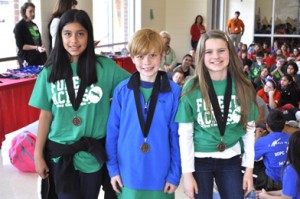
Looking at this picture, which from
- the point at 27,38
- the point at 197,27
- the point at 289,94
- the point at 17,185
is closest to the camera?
the point at 17,185

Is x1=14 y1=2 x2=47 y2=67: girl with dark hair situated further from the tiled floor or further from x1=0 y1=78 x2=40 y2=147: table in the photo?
the tiled floor

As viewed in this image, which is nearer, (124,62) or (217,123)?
(217,123)

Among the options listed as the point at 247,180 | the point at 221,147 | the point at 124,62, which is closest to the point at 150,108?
the point at 221,147

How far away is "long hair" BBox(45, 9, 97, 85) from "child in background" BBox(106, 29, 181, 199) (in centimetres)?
17

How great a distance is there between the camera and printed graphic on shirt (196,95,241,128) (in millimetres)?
1940

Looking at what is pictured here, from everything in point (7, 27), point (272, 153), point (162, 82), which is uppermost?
point (7, 27)

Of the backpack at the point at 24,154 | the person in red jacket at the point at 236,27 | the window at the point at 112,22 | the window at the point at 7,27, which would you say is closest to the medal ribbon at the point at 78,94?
the backpack at the point at 24,154

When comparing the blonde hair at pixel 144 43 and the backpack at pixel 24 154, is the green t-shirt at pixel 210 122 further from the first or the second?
the backpack at pixel 24 154

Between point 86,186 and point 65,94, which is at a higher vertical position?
point 65,94

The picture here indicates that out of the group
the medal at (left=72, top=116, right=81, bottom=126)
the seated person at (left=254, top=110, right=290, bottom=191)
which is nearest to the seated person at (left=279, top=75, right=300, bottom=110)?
the seated person at (left=254, top=110, right=290, bottom=191)

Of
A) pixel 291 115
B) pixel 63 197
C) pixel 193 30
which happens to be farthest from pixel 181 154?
pixel 193 30

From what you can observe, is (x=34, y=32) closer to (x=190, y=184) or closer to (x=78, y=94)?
(x=78, y=94)

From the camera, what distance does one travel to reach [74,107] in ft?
6.35

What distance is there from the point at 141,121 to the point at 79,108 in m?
0.33
